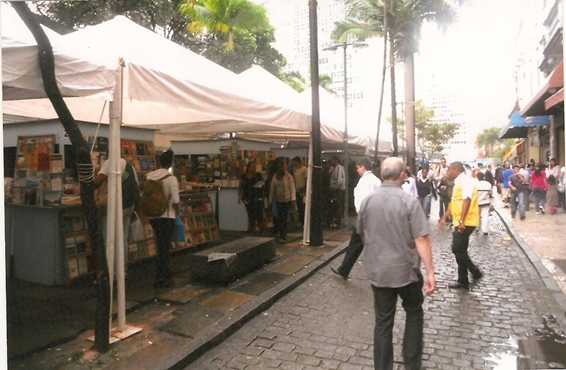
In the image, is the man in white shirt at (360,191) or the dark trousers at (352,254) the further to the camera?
the dark trousers at (352,254)

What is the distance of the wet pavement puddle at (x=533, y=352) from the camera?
3910 mm

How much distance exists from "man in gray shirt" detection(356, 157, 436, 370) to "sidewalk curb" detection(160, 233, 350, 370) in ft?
5.54

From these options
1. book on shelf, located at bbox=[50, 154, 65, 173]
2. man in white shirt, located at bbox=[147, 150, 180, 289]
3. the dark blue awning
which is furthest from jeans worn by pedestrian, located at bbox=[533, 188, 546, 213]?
book on shelf, located at bbox=[50, 154, 65, 173]

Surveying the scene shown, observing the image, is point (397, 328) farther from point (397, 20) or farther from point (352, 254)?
point (397, 20)


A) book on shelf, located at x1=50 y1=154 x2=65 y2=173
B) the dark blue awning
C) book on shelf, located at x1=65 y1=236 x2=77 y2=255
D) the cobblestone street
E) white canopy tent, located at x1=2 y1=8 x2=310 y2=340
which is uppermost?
the dark blue awning

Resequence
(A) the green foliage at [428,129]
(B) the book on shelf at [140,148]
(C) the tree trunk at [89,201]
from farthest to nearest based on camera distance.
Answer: (A) the green foliage at [428,129]
(B) the book on shelf at [140,148]
(C) the tree trunk at [89,201]

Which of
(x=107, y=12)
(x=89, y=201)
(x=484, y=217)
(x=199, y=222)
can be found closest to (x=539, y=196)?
(x=484, y=217)

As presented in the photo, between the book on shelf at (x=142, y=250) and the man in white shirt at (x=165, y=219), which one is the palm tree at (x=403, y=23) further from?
the man in white shirt at (x=165, y=219)

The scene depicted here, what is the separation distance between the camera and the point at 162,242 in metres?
5.68

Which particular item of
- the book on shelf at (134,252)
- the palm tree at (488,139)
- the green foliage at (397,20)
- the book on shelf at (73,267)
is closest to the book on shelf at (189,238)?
the book on shelf at (134,252)

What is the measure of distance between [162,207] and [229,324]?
1767 mm

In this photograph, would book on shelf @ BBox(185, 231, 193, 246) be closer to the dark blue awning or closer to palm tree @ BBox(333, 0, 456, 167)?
palm tree @ BBox(333, 0, 456, 167)

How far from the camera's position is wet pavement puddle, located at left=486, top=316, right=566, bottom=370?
3.91 metres

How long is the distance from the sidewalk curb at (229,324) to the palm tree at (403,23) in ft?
47.8
